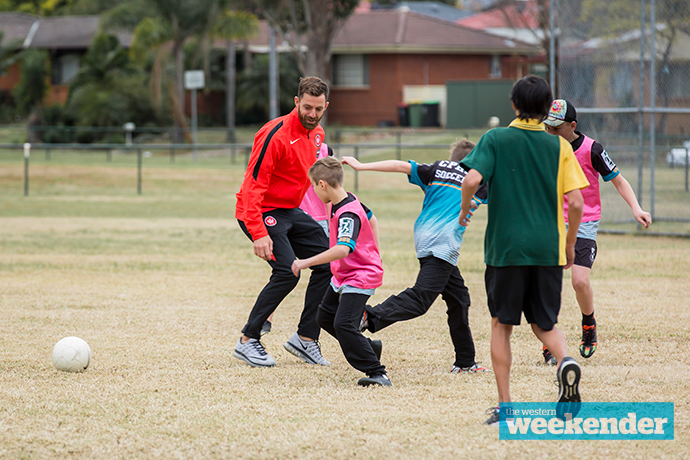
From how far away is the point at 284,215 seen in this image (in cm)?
573

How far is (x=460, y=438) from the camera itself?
403cm

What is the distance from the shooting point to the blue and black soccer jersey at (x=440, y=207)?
5148mm

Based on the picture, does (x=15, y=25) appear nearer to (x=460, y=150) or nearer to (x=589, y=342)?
(x=460, y=150)

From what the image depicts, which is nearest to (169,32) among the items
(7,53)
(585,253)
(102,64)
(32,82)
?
(102,64)

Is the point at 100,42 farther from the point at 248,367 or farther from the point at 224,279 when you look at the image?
the point at 248,367

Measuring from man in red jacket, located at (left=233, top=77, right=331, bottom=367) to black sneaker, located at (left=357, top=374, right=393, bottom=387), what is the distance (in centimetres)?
68

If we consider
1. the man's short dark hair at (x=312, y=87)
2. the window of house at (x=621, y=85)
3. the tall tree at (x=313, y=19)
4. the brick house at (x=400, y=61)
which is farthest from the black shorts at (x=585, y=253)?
the brick house at (x=400, y=61)

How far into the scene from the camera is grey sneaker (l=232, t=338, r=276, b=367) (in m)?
5.56

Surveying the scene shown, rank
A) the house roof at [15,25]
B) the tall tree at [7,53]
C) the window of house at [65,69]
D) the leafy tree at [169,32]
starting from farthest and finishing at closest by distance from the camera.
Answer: the house roof at [15,25], the window of house at [65,69], the tall tree at [7,53], the leafy tree at [169,32]

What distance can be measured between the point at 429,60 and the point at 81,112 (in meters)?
17.8

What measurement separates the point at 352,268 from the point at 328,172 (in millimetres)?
631

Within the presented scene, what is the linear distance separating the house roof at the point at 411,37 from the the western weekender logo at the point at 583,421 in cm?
3725

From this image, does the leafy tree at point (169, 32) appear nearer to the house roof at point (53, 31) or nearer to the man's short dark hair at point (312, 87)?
the house roof at point (53, 31)

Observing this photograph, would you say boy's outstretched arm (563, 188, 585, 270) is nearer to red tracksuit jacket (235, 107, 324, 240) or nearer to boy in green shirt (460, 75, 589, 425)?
boy in green shirt (460, 75, 589, 425)
